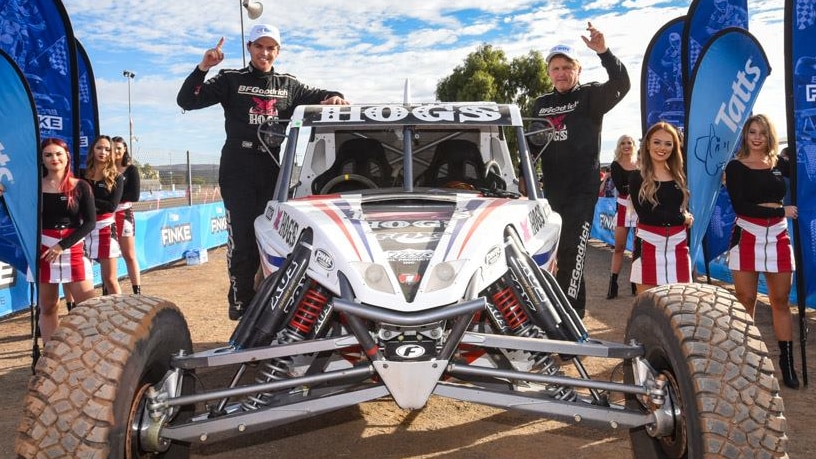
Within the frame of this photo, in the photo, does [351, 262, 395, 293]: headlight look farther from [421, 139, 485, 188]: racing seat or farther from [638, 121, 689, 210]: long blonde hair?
[638, 121, 689, 210]: long blonde hair

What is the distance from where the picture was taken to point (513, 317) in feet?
10.0

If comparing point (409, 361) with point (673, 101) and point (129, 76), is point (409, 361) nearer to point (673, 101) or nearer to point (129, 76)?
point (673, 101)

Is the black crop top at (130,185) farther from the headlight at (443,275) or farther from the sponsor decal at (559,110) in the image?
the headlight at (443,275)

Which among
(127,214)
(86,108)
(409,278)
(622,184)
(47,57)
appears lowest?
(409,278)

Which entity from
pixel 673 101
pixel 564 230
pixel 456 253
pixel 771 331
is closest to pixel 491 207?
pixel 456 253

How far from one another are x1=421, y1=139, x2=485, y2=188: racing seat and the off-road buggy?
124 centimetres

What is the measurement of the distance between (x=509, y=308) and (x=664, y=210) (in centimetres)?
213

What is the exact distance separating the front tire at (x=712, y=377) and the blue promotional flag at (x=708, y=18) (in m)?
4.42

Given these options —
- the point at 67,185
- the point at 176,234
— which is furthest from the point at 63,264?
the point at 176,234

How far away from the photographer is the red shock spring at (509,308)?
305cm

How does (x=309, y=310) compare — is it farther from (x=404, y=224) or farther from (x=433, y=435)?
(x=433, y=435)

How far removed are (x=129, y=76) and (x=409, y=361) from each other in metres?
60.0

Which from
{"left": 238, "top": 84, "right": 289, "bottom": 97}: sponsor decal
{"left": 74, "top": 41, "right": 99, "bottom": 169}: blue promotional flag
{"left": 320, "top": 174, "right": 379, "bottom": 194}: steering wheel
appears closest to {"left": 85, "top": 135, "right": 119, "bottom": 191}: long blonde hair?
{"left": 74, "top": 41, "right": 99, "bottom": 169}: blue promotional flag

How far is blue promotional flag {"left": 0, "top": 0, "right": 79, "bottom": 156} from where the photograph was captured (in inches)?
237
